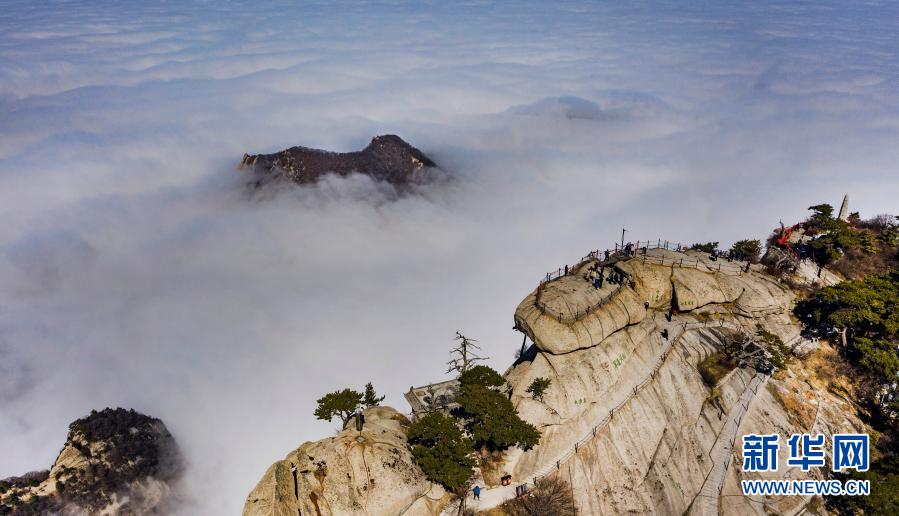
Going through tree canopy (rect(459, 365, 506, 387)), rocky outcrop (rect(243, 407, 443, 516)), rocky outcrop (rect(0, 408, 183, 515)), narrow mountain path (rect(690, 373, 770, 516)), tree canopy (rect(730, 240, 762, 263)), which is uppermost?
tree canopy (rect(730, 240, 762, 263))

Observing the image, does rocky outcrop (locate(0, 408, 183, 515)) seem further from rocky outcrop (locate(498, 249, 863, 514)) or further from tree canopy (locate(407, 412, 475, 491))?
rocky outcrop (locate(498, 249, 863, 514))

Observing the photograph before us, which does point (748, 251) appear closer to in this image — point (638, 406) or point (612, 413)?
Result: point (638, 406)

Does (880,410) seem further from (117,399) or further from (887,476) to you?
(117,399)

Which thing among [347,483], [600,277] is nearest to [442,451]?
[347,483]

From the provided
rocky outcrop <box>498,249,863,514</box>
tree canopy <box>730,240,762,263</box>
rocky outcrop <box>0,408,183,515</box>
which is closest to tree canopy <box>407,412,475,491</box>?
rocky outcrop <box>498,249,863,514</box>

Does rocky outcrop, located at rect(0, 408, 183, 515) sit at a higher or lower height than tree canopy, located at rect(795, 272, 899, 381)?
lower

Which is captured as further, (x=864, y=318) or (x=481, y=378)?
(x=864, y=318)

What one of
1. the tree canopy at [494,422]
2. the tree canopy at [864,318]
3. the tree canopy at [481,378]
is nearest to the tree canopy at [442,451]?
the tree canopy at [494,422]
